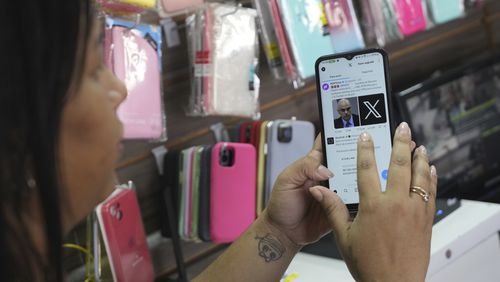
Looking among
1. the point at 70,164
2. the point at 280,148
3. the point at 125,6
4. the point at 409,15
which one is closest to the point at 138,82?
the point at 125,6

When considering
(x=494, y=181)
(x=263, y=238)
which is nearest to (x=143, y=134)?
(x=263, y=238)

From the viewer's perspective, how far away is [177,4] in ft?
4.83

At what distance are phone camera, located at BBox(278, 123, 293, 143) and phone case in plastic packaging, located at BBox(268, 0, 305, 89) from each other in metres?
0.16

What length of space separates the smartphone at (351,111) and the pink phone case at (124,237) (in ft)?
1.64

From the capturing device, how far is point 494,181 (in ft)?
6.95

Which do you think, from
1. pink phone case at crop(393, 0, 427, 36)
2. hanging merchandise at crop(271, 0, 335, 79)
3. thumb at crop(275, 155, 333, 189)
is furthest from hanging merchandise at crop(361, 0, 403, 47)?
thumb at crop(275, 155, 333, 189)

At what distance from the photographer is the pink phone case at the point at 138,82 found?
134 centimetres

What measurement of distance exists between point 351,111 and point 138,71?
53cm

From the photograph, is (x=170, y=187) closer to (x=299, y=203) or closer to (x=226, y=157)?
(x=226, y=157)

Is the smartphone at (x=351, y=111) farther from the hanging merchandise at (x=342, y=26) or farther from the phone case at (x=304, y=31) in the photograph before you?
the hanging merchandise at (x=342, y=26)

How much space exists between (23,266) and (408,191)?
457 mm

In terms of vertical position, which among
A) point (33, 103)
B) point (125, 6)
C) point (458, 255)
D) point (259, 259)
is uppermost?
point (125, 6)

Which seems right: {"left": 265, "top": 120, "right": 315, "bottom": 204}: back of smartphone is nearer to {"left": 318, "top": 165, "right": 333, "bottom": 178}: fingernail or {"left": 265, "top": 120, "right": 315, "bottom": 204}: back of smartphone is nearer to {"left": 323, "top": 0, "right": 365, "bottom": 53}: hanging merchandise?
{"left": 323, "top": 0, "right": 365, "bottom": 53}: hanging merchandise

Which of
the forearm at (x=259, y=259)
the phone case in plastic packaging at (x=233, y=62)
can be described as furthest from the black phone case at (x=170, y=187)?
the forearm at (x=259, y=259)
